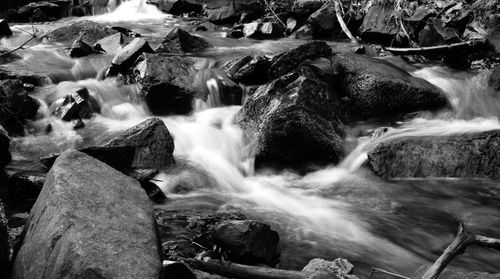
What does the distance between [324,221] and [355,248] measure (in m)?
0.73

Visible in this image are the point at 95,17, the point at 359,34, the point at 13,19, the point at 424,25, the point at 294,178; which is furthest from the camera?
the point at 95,17

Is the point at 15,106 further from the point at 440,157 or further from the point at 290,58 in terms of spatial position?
the point at 440,157

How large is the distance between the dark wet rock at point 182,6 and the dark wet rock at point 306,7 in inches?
186

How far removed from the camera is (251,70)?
913cm

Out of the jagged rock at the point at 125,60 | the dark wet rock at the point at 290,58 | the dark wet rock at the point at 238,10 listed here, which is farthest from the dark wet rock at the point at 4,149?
the dark wet rock at the point at 238,10

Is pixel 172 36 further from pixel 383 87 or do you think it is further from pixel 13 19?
pixel 13 19

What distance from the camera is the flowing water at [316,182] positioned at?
516cm

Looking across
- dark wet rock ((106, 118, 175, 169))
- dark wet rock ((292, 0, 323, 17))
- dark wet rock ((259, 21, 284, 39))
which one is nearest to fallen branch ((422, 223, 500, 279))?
dark wet rock ((106, 118, 175, 169))

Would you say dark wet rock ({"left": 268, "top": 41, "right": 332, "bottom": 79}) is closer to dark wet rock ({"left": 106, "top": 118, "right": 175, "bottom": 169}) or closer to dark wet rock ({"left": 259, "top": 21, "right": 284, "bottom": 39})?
dark wet rock ({"left": 106, "top": 118, "right": 175, "bottom": 169})

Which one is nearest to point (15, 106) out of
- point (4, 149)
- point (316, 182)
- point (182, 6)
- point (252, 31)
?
point (4, 149)

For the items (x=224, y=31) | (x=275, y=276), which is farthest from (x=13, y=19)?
(x=275, y=276)

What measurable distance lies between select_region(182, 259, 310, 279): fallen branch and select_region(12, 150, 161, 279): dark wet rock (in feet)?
1.77

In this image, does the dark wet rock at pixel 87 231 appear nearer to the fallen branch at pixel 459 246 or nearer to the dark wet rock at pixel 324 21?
the fallen branch at pixel 459 246

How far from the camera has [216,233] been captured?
3.89 meters
